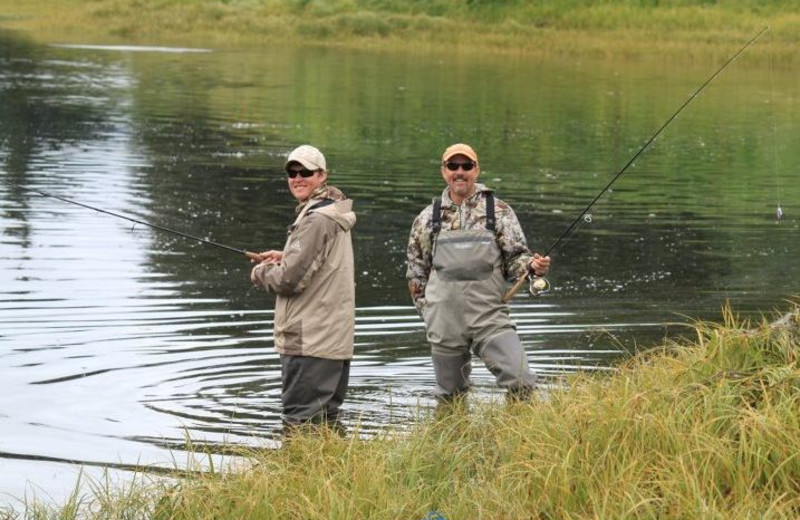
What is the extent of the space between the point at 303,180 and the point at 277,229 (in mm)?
9204

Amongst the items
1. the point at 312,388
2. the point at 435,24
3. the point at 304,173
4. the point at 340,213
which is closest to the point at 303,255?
the point at 340,213

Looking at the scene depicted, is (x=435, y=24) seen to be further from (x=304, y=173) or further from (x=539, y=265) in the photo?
(x=304, y=173)

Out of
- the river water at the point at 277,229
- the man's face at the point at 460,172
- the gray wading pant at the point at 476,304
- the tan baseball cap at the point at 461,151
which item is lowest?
the river water at the point at 277,229

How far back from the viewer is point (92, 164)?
22219mm

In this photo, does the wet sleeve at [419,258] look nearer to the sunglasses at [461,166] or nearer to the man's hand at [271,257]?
the sunglasses at [461,166]

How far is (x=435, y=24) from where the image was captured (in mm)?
60531

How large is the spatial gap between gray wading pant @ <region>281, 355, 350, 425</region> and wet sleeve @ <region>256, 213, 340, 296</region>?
387 millimetres

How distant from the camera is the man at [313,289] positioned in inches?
285

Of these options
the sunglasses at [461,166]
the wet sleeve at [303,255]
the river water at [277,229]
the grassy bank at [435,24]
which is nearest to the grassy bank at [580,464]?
the wet sleeve at [303,255]

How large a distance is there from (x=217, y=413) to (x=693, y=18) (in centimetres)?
5137

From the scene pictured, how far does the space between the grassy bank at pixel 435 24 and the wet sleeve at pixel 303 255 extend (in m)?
44.0

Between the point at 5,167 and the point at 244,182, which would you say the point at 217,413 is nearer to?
the point at 244,182

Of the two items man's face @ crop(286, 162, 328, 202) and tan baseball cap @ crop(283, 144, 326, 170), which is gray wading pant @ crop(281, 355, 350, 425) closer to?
man's face @ crop(286, 162, 328, 202)

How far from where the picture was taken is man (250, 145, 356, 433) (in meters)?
7.24
